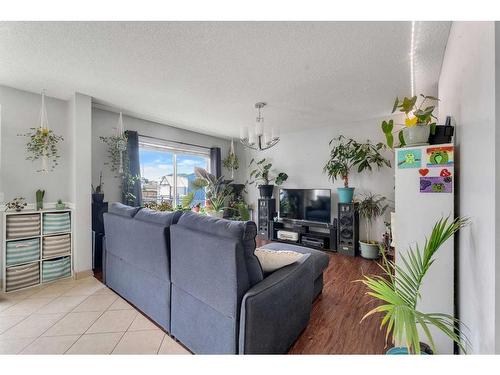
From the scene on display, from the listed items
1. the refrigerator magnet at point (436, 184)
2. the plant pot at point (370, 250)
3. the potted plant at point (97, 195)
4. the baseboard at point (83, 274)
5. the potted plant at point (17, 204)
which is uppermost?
the refrigerator magnet at point (436, 184)

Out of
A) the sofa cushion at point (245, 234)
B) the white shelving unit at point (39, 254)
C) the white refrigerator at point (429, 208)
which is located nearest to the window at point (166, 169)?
the white shelving unit at point (39, 254)

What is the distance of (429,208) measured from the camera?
1.47 m

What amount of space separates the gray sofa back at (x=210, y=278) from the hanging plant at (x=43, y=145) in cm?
241

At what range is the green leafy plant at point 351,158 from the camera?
3.63 metres

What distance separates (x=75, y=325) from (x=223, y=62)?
8.80ft

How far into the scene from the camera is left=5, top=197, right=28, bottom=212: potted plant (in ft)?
8.20

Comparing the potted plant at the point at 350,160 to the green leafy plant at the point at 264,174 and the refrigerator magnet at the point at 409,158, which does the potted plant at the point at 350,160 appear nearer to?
the green leafy plant at the point at 264,174

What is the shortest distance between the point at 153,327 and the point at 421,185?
2.35m

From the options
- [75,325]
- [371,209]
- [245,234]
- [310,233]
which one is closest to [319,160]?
[371,209]

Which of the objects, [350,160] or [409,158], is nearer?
[409,158]

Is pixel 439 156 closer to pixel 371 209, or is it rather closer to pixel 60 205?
pixel 371 209

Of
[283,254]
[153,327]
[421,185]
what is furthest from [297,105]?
[153,327]

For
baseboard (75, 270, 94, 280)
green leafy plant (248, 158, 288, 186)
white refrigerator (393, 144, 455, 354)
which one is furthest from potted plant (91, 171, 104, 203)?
white refrigerator (393, 144, 455, 354)
